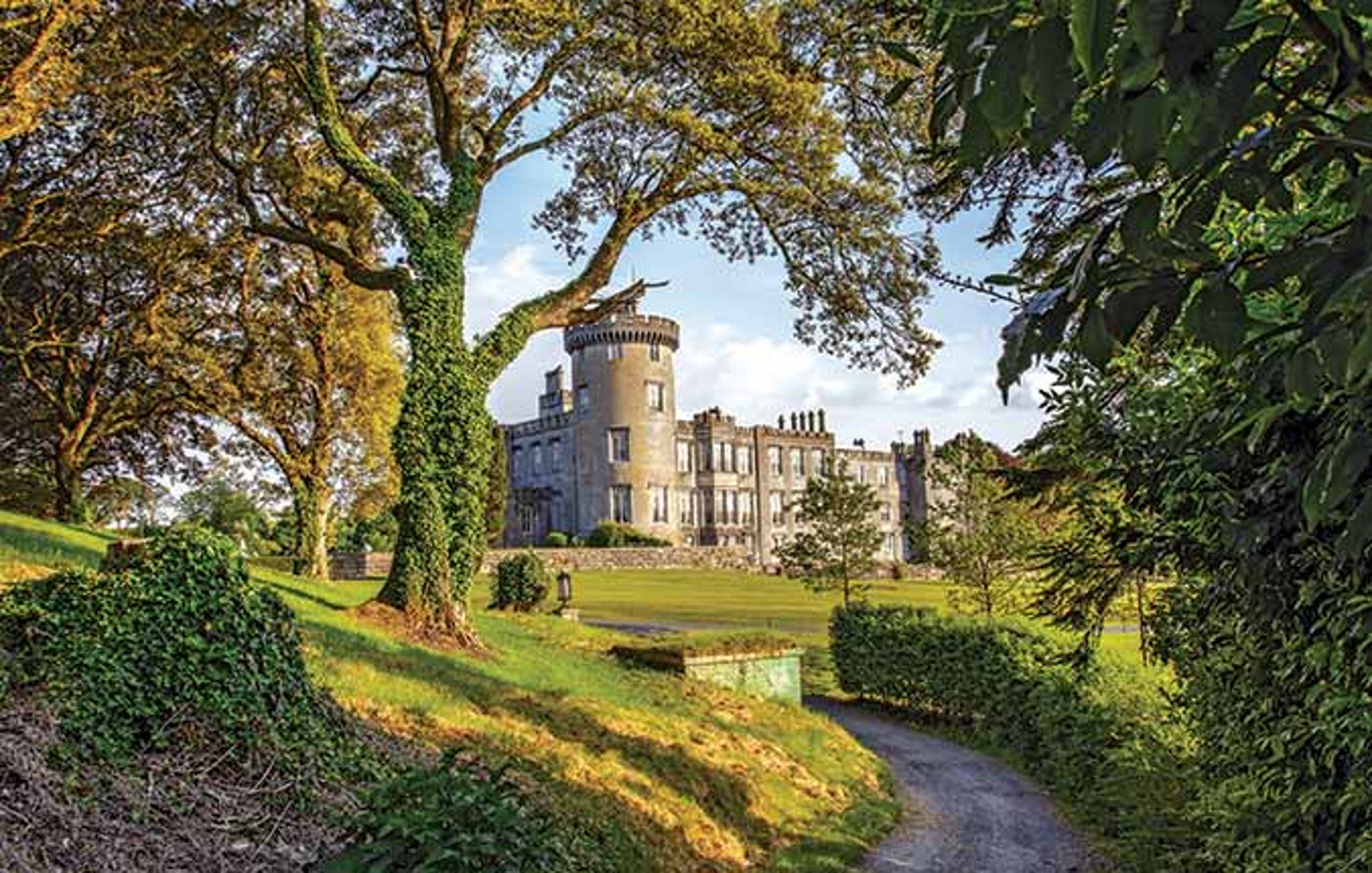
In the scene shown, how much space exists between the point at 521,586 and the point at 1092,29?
2592 cm

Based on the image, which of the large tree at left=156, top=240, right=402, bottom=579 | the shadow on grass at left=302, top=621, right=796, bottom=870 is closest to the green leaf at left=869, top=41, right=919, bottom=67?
the shadow on grass at left=302, top=621, right=796, bottom=870

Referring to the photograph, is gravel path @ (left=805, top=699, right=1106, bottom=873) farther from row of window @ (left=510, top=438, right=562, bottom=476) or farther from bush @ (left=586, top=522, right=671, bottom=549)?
row of window @ (left=510, top=438, right=562, bottom=476)

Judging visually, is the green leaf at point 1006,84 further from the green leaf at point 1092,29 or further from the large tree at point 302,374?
the large tree at point 302,374

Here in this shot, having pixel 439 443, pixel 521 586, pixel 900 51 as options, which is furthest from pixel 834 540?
pixel 900 51

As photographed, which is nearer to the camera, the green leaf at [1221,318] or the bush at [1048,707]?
the green leaf at [1221,318]

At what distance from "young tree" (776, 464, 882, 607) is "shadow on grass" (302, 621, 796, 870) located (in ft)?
53.8

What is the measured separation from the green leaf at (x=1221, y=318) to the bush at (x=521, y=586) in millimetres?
25144

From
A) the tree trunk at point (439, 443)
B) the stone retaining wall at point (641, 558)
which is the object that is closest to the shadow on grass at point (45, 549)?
the tree trunk at point (439, 443)

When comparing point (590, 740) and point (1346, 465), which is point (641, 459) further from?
point (1346, 465)

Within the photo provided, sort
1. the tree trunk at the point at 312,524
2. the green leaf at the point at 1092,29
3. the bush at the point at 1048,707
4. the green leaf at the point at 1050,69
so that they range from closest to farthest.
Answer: the green leaf at the point at 1092,29 < the green leaf at the point at 1050,69 < the bush at the point at 1048,707 < the tree trunk at the point at 312,524

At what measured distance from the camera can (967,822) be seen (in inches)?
531

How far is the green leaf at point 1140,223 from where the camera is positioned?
1.37 metres

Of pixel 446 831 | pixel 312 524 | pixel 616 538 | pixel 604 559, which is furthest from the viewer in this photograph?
pixel 616 538

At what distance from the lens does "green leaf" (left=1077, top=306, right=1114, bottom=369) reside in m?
1.40
